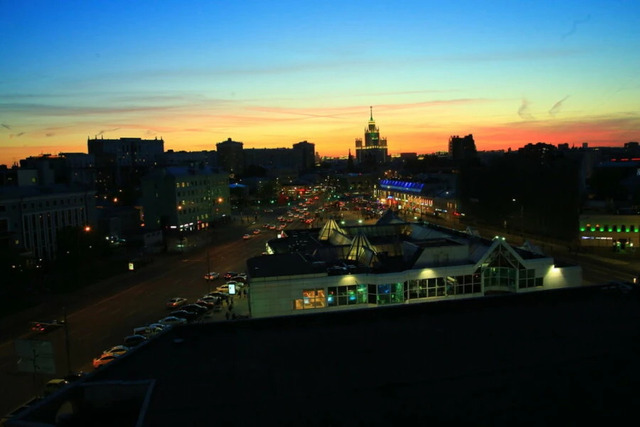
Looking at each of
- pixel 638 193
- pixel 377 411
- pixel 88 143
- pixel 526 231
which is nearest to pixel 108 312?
pixel 377 411

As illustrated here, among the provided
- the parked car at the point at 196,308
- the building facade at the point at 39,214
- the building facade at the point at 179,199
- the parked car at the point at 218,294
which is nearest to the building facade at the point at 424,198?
the building facade at the point at 179,199

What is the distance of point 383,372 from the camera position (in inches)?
277

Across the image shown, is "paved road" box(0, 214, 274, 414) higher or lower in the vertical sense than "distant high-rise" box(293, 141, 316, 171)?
lower

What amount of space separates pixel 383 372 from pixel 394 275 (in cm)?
916

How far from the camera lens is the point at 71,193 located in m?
29.1

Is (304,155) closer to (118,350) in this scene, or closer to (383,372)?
(118,350)

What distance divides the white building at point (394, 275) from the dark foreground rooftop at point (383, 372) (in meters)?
6.01

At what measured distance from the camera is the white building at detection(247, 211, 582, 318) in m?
15.4

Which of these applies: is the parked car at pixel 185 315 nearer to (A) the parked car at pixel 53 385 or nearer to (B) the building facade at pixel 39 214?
(A) the parked car at pixel 53 385

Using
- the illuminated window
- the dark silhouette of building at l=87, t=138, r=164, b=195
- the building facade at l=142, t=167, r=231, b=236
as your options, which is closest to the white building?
the illuminated window

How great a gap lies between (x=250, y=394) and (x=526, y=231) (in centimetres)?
3505

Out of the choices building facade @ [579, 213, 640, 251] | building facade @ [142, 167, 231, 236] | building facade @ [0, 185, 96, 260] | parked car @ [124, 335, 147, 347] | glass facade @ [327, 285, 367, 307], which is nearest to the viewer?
parked car @ [124, 335, 147, 347]

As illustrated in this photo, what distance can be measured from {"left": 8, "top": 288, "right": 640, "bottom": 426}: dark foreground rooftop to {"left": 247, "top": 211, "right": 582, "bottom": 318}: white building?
19.7ft

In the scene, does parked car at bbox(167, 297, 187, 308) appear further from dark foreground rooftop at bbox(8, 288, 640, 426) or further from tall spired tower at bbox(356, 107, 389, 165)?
tall spired tower at bbox(356, 107, 389, 165)
